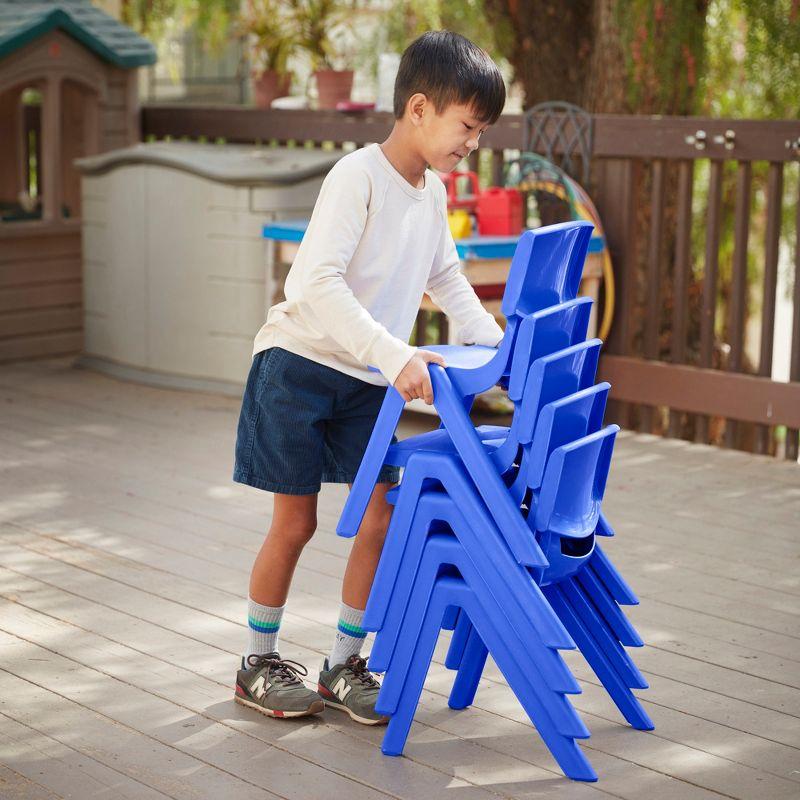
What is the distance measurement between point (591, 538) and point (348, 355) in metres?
0.57

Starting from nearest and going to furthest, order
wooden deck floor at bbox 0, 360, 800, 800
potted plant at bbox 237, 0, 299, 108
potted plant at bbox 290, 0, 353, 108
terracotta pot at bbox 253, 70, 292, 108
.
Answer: wooden deck floor at bbox 0, 360, 800, 800
potted plant at bbox 290, 0, 353, 108
potted plant at bbox 237, 0, 299, 108
terracotta pot at bbox 253, 70, 292, 108

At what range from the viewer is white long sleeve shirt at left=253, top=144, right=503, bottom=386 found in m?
2.39

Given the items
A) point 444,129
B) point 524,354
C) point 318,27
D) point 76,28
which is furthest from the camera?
point 318,27

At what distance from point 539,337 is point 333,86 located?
14.9ft

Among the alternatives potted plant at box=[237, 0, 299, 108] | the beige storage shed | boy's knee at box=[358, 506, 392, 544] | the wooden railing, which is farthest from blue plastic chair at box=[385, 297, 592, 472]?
potted plant at box=[237, 0, 299, 108]

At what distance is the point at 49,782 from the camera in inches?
92.6

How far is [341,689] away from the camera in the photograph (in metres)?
2.68

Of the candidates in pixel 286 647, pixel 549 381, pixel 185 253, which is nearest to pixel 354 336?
pixel 549 381

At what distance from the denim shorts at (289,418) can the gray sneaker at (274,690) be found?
37 centimetres

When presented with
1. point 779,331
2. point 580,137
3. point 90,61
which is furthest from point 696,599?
point 779,331

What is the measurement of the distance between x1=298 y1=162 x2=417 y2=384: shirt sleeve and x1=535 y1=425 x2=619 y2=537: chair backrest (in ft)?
1.06

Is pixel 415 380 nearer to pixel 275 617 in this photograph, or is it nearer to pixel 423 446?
pixel 423 446

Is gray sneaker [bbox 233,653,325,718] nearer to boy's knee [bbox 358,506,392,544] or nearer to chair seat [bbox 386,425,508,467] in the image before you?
boy's knee [bbox 358,506,392,544]

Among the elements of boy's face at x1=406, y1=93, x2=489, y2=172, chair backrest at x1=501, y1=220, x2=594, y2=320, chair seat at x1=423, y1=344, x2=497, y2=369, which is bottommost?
chair seat at x1=423, y1=344, x2=497, y2=369
